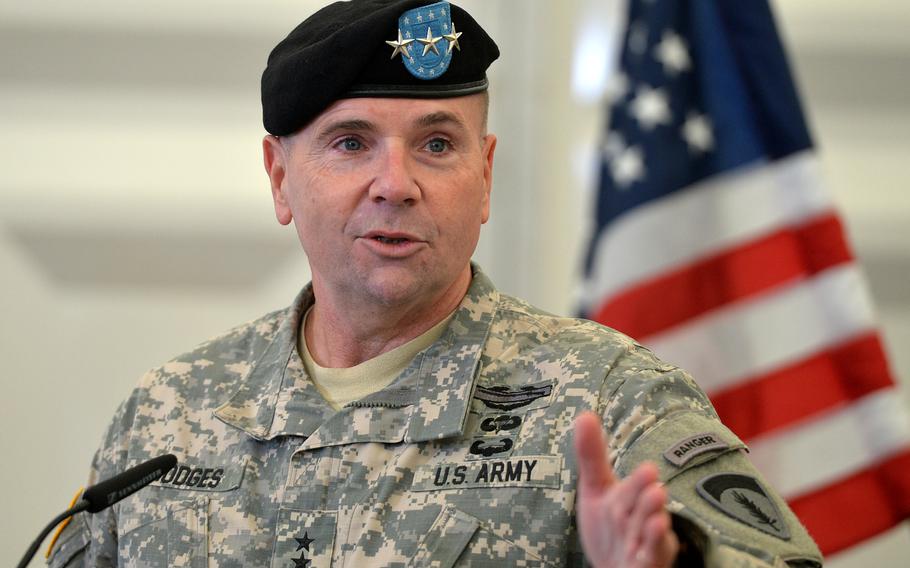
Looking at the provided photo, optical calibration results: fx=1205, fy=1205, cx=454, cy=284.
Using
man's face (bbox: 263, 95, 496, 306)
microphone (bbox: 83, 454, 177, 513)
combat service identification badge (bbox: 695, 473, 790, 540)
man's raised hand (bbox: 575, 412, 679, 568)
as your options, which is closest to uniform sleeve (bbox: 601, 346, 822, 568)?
combat service identification badge (bbox: 695, 473, 790, 540)

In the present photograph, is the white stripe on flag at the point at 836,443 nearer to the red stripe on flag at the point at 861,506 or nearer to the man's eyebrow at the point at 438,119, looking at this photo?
the red stripe on flag at the point at 861,506

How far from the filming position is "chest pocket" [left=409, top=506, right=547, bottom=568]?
4.64 ft

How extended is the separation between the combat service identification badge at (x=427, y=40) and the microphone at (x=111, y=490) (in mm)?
590

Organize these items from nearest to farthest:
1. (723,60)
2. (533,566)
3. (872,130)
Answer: (533,566)
(723,60)
(872,130)

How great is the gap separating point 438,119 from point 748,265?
1.25 m

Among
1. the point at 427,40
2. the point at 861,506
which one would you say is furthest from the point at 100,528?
the point at 861,506

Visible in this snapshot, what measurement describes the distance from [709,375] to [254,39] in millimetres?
1395

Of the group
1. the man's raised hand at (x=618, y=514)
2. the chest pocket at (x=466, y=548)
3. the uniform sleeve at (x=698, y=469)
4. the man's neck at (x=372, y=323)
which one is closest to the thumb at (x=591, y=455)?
the man's raised hand at (x=618, y=514)

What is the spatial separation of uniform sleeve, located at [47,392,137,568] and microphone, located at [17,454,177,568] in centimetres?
31

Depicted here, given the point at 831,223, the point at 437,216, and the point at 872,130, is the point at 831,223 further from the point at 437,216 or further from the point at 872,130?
the point at 437,216

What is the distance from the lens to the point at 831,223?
2.60 meters

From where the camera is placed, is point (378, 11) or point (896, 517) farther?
point (896, 517)

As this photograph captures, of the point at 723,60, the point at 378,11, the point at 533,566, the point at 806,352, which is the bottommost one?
the point at 806,352

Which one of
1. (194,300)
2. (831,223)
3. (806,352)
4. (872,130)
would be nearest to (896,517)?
(806,352)
